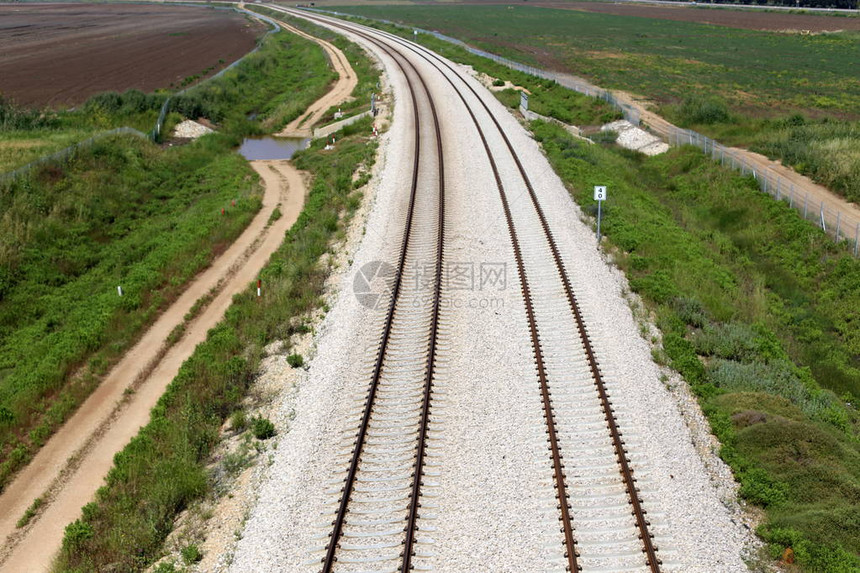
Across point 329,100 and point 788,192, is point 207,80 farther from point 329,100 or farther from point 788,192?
point 788,192

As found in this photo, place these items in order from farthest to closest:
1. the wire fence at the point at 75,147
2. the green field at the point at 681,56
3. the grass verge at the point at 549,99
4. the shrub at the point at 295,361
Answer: the green field at the point at 681,56, the grass verge at the point at 549,99, the wire fence at the point at 75,147, the shrub at the point at 295,361

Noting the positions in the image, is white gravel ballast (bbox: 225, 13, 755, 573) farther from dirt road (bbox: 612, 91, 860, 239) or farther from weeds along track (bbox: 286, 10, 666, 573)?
dirt road (bbox: 612, 91, 860, 239)

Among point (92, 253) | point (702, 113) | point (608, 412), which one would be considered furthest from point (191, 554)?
point (702, 113)

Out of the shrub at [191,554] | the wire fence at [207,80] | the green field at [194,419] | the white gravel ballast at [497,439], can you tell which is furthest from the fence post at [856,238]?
the wire fence at [207,80]

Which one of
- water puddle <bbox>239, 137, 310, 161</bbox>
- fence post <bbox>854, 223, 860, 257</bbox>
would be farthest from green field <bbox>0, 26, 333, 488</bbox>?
fence post <bbox>854, 223, 860, 257</bbox>

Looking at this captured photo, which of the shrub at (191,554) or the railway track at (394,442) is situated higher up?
the railway track at (394,442)

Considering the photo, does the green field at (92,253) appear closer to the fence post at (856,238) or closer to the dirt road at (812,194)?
the fence post at (856,238)
